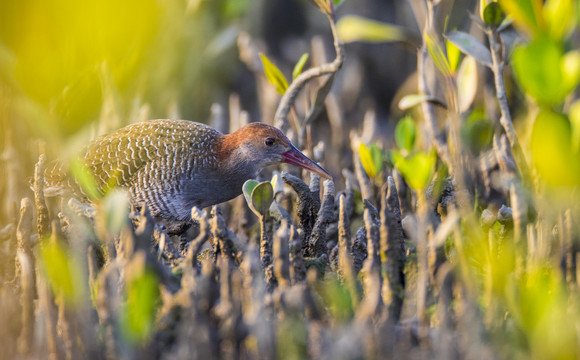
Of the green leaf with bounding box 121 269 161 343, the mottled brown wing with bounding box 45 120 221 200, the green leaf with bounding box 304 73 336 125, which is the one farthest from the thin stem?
the green leaf with bounding box 121 269 161 343

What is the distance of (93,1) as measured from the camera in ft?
7.44

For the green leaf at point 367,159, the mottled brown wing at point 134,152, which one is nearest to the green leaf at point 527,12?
the green leaf at point 367,159

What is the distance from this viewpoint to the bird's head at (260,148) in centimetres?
317

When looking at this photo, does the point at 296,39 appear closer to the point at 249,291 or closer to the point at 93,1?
the point at 93,1

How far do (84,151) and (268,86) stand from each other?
2.16m

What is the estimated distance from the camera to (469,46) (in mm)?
2600

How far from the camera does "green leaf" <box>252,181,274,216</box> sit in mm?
2293

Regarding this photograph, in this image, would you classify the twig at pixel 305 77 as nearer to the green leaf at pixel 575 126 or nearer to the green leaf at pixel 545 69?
the green leaf at pixel 575 126

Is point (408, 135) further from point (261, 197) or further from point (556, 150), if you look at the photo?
point (556, 150)

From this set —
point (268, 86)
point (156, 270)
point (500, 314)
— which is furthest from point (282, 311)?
point (268, 86)

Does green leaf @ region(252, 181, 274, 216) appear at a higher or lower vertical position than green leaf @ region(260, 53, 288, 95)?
lower

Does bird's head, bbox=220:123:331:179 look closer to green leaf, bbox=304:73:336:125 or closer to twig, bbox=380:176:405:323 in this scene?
green leaf, bbox=304:73:336:125

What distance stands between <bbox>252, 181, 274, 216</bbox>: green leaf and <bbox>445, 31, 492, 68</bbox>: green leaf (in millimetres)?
940

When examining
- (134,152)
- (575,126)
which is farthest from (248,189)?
(575,126)
